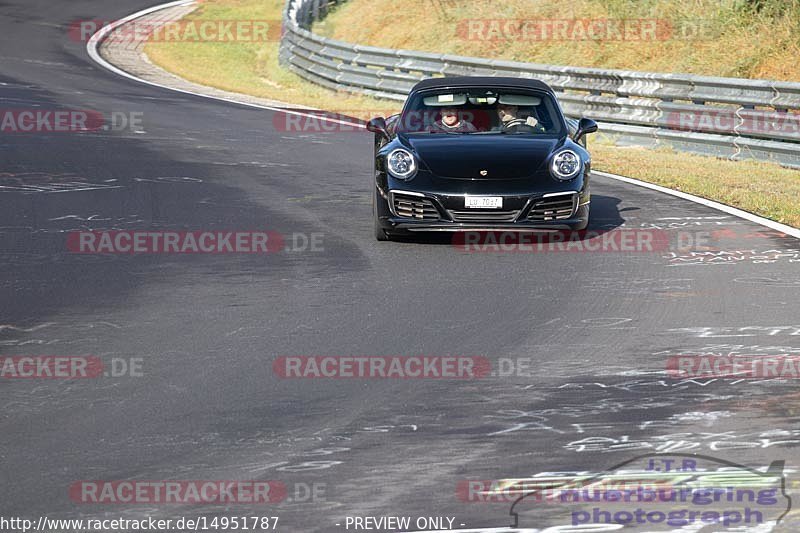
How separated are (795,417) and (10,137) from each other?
1496 centimetres

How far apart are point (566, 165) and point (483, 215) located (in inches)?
35.8

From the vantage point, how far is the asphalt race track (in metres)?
5.77

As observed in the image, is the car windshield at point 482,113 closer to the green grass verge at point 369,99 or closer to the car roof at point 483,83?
the car roof at point 483,83

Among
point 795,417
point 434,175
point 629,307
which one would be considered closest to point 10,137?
point 434,175

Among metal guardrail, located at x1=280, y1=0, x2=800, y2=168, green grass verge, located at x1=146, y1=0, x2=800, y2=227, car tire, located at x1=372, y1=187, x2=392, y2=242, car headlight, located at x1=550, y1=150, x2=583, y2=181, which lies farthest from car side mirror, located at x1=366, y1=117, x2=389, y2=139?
metal guardrail, located at x1=280, y1=0, x2=800, y2=168

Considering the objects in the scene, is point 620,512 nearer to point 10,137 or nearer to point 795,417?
point 795,417

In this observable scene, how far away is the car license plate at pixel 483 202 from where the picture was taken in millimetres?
11320

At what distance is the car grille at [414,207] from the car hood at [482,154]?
29 centimetres

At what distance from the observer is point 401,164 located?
38.3 ft

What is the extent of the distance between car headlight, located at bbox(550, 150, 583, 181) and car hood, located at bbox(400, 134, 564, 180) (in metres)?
A: 0.09

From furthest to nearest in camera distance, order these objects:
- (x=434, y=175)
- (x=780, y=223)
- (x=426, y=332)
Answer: (x=780, y=223) < (x=434, y=175) < (x=426, y=332)

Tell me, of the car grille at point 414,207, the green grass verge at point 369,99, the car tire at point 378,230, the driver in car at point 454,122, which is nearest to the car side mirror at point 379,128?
the driver in car at point 454,122

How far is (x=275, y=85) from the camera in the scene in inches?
1243

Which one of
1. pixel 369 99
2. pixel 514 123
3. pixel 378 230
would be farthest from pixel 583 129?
pixel 369 99
